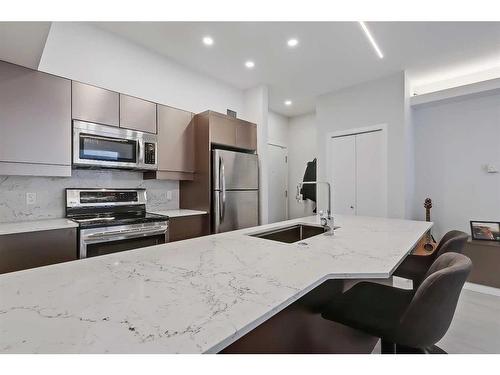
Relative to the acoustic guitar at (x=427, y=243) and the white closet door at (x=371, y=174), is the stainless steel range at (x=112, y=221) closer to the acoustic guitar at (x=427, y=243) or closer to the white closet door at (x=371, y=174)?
the white closet door at (x=371, y=174)

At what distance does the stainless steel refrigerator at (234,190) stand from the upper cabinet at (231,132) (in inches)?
7.0

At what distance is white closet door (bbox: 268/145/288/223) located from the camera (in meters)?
5.18

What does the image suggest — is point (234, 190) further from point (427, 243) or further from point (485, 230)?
point (485, 230)

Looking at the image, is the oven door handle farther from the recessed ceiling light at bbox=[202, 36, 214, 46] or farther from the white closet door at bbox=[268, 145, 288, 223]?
the white closet door at bbox=[268, 145, 288, 223]

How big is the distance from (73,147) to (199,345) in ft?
7.84

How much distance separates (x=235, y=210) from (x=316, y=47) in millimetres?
2177

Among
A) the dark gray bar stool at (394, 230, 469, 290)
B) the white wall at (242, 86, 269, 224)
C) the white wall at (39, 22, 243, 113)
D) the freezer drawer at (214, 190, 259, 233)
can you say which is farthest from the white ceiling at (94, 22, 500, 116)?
the dark gray bar stool at (394, 230, 469, 290)

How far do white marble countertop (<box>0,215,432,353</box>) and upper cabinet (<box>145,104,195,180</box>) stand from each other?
177 cm

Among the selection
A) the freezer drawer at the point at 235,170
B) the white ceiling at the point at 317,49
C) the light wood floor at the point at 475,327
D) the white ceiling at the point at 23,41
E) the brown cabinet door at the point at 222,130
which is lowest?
the light wood floor at the point at 475,327

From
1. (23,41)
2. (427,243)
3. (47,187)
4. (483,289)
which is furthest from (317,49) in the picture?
(483,289)

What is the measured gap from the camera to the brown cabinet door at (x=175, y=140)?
2938 mm

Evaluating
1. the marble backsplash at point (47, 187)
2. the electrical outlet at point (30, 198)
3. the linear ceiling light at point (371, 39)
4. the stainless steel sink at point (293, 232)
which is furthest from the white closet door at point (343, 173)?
the electrical outlet at point (30, 198)

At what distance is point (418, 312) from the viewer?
0.90 meters

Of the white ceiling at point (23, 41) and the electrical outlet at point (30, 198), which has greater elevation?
the white ceiling at point (23, 41)
